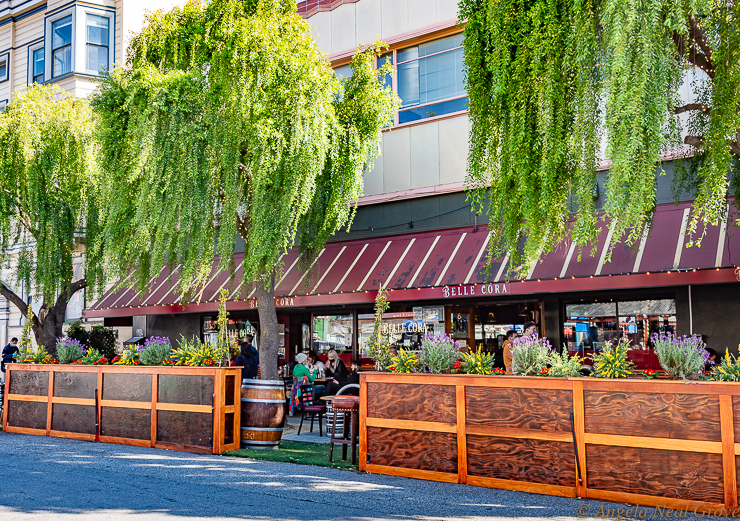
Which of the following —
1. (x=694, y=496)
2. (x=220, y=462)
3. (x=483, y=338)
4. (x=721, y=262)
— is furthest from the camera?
(x=483, y=338)

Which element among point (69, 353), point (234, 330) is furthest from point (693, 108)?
point (234, 330)

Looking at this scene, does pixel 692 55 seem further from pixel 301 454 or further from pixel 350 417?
pixel 301 454

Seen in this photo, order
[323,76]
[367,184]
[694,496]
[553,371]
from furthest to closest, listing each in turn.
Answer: [367,184], [323,76], [553,371], [694,496]

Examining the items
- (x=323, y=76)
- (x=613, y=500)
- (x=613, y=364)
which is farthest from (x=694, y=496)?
(x=323, y=76)

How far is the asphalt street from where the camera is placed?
21.6ft

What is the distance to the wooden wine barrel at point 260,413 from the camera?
10859 millimetres

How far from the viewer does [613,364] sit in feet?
24.4

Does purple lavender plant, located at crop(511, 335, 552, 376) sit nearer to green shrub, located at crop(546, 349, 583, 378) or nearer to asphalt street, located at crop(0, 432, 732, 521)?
green shrub, located at crop(546, 349, 583, 378)

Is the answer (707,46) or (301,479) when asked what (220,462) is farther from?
(707,46)

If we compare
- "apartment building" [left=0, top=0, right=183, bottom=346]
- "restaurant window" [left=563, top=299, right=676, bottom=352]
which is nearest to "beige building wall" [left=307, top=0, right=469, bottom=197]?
"restaurant window" [left=563, top=299, right=676, bottom=352]

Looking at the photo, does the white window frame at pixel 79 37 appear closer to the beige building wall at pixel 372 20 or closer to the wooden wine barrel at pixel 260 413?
the beige building wall at pixel 372 20

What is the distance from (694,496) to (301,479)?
14.5ft

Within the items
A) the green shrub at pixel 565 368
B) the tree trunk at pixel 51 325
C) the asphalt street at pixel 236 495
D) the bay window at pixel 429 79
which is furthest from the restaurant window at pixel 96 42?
the green shrub at pixel 565 368

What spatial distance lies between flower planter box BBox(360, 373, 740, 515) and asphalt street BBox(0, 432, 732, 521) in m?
0.21
